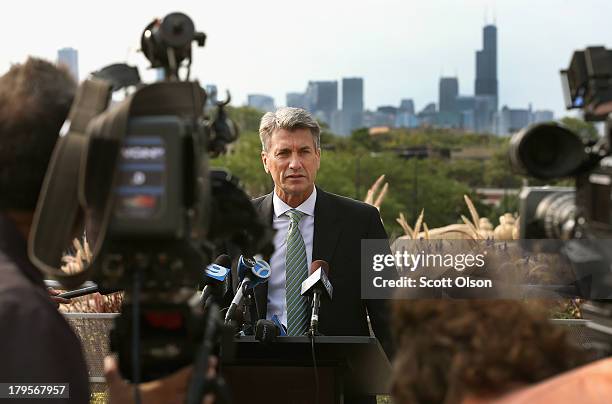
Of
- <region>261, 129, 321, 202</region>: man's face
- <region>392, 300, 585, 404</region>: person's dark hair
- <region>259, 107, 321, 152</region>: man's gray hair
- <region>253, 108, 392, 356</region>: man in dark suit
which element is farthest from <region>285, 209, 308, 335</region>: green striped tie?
<region>392, 300, 585, 404</region>: person's dark hair

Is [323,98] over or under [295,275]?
over

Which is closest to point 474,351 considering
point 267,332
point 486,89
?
point 267,332

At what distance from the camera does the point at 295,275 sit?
207 inches

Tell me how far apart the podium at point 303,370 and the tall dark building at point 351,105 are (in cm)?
13877

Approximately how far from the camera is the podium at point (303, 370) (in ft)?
13.8

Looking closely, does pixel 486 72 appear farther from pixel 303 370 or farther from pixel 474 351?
pixel 474 351

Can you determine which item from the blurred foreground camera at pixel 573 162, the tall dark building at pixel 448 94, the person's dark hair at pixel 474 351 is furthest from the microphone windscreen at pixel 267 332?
the tall dark building at pixel 448 94

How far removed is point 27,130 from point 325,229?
3352 millimetres

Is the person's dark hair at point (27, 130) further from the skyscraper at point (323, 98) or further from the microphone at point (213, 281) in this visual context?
the skyscraper at point (323, 98)

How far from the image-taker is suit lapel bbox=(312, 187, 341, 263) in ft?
17.9

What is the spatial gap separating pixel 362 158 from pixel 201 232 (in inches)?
1286

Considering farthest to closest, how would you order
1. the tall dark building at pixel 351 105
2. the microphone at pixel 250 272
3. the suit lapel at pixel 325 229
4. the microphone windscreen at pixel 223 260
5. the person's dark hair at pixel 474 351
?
1. the tall dark building at pixel 351 105
2. the suit lapel at pixel 325 229
3. the microphone windscreen at pixel 223 260
4. the microphone at pixel 250 272
5. the person's dark hair at pixel 474 351

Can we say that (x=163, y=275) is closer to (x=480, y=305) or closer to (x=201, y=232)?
(x=201, y=232)

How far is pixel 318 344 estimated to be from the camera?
4223mm
